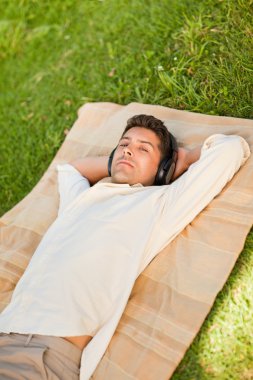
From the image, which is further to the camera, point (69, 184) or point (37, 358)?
point (69, 184)

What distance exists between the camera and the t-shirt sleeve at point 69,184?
3.40 metres

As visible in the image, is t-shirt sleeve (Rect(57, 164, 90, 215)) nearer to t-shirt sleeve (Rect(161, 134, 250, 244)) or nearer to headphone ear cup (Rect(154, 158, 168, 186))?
headphone ear cup (Rect(154, 158, 168, 186))

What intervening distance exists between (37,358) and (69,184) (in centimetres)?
143

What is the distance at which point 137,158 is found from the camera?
3211 millimetres

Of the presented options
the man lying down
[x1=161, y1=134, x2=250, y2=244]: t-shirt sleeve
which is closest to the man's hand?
the man lying down

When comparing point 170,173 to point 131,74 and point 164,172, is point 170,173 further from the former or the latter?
point 131,74

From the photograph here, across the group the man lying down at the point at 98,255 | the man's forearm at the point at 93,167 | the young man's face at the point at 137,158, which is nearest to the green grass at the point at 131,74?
the man lying down at the point at 98,255

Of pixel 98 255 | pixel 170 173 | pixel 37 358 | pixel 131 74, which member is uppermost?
pixel 131 74

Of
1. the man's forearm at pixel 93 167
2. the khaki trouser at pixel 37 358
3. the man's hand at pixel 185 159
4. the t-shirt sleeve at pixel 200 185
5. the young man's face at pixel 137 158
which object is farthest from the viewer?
the man's forearm at pixel 93 167

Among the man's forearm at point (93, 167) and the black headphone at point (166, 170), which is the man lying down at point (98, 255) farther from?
the man's forearm at point (93, 167)

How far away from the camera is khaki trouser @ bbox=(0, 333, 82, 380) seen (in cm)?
252

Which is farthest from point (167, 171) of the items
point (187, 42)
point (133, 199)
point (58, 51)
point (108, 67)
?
point (58, 51)

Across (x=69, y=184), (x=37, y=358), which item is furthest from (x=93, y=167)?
(x=37, y=358)

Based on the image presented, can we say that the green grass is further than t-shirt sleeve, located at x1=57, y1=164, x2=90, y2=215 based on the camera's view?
No
